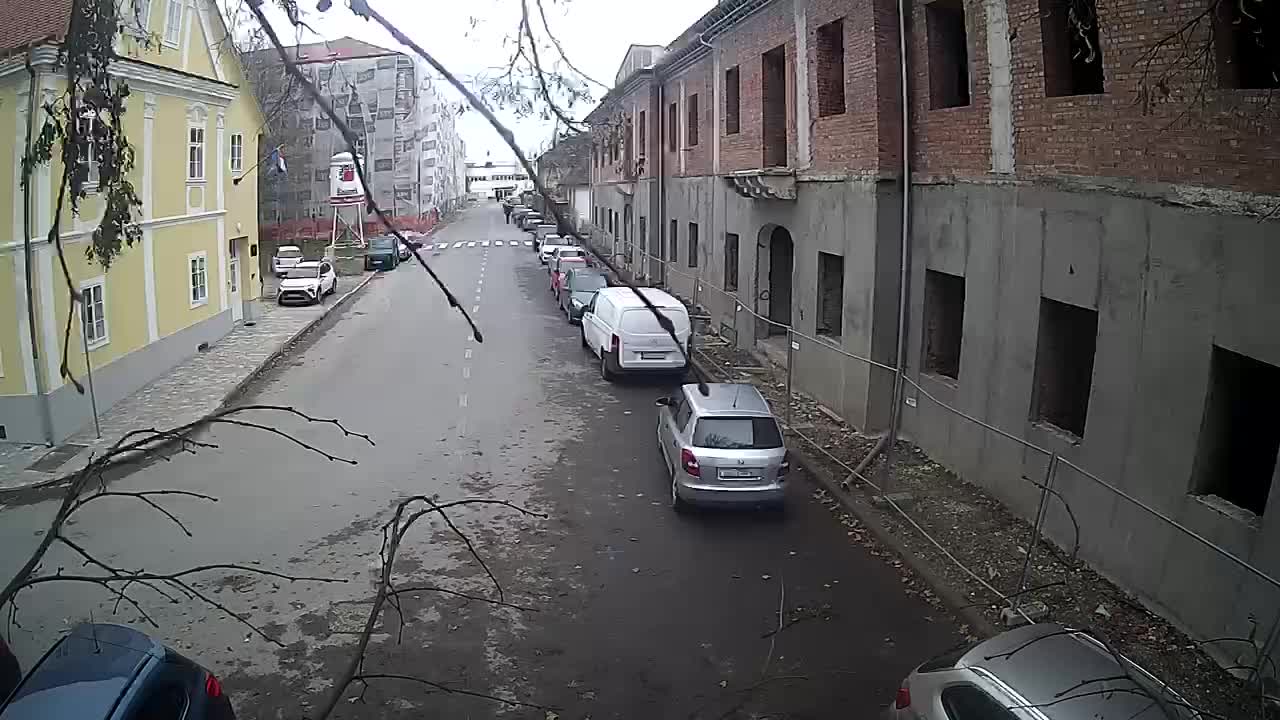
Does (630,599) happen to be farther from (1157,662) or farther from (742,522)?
(1157,662)

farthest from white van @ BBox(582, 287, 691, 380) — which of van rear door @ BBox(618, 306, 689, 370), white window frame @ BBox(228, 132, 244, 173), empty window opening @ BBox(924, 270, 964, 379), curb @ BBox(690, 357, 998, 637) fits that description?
white window frame @ BBox(228, 132, 244, 173)

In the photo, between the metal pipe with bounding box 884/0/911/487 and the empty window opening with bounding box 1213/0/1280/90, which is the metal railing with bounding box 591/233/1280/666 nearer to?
the metal pipe with bounding box 884/0/911/487

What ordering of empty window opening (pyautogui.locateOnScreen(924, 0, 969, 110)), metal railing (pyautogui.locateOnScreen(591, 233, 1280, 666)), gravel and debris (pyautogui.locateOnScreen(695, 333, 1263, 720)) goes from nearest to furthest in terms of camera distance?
metal railing (pyautogui.locateOnScreen(591, 233, 1280, 666)) → gravel and debris (pyautogui.locateOnScreen(695, 333, 1263, 720)) → empty window opening (pyautogui.locateOnScreen(924, 0, 969, 110))

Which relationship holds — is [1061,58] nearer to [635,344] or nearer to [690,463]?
[690,463]

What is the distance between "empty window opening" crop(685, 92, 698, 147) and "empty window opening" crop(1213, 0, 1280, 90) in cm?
2015

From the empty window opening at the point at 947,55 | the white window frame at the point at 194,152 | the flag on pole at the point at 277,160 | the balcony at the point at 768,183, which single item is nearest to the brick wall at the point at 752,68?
the balcony at the point at 768,183

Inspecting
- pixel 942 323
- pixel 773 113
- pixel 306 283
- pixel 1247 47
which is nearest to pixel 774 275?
pixel 773 113

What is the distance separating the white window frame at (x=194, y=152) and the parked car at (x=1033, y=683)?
2160cm

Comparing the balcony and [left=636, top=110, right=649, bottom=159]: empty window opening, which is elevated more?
[left=636, top=110, right=649, bottom=159]: empty window opening

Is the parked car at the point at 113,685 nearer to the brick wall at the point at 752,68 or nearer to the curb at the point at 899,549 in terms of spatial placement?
the curb at the point at 899,549

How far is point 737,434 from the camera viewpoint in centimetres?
1275

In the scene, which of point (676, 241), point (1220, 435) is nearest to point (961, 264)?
point (1220, 435)

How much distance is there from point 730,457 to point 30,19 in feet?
39.3

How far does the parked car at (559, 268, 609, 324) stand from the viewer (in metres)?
29.5
